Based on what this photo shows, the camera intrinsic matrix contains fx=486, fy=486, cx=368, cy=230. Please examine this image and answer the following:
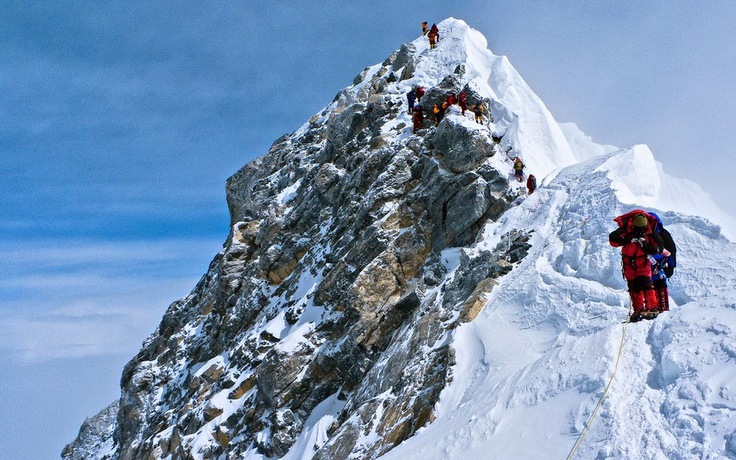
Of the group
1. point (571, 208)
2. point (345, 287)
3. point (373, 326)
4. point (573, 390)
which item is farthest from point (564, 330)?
point (345, 287)

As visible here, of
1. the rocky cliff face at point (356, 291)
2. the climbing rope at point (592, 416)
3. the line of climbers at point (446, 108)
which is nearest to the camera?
the climbing rope at point (592, 416)

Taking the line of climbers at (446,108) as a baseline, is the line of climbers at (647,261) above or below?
below

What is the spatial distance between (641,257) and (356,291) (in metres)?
13.8

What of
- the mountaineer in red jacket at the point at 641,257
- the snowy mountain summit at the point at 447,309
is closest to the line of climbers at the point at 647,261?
the mountaineer in red jacket at the point at 641,257

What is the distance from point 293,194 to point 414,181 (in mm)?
16357

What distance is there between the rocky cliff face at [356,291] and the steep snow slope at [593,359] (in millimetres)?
1352

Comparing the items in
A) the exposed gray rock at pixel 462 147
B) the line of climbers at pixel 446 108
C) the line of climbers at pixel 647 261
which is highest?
the line of climbers at pixel 446 108

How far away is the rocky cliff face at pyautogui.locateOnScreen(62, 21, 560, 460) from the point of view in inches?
595

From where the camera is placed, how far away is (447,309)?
1553 cm

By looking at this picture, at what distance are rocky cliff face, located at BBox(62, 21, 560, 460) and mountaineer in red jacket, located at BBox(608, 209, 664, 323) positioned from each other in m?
5.02

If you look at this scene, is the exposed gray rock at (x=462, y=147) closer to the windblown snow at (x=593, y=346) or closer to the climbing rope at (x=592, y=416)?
the windblown snow at (x=593, y=346)

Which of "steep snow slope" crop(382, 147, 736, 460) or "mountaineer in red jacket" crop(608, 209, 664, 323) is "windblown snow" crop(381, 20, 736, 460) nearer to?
"steep snow slope" crop(382, 147, 736, 460)

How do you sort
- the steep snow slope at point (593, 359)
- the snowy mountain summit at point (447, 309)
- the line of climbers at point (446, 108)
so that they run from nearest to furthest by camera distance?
the steep snow slope at point (593, 359) → the snowy mountain summit at point (447, 309) → the line of climbers at point (446, 108)

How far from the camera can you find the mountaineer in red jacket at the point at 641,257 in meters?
8.41
